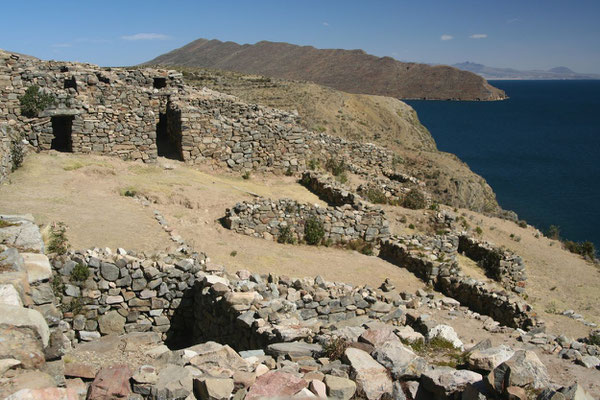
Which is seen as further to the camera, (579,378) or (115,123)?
(115,123)

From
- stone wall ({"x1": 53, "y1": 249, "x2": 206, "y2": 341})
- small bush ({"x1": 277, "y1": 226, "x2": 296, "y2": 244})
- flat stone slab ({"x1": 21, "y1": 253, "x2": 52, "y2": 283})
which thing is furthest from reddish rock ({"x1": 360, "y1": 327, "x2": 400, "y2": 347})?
small bush ({"x1": 277, "y1": 226, "x2": 296, "y2": 244})

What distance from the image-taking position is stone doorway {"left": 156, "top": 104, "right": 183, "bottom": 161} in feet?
63.8

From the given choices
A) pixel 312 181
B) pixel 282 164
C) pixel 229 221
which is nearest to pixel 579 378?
pixel 229 221

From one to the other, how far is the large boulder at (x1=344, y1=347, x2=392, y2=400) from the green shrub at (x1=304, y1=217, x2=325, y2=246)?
8307mm

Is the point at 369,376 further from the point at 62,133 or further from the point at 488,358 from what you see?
the point at 62,133

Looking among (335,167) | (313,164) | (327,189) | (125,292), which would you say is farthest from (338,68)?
(125,292)

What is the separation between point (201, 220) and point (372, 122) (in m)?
38.0

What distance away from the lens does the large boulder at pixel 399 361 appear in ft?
19.0

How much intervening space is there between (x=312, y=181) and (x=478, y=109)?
395ft

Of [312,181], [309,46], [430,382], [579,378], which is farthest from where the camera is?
[309,46]

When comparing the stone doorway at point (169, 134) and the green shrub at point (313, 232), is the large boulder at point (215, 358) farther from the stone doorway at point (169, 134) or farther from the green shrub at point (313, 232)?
the stone doorway at point (169, 134)

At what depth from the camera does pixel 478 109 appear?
129 meters

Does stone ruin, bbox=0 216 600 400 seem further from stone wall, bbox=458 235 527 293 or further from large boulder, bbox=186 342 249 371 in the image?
stone wall, bbox=458 235 527 293

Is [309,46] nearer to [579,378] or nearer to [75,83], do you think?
[75,83]
